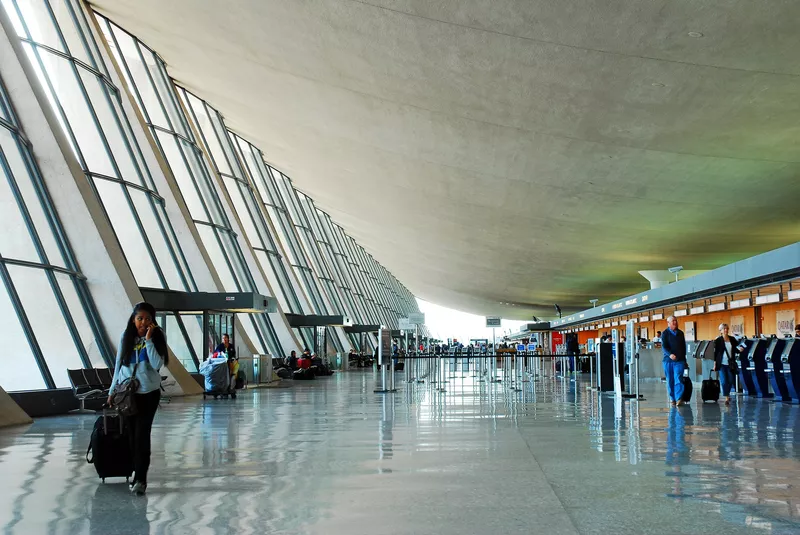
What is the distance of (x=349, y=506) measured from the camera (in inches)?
217

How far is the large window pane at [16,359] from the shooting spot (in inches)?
519

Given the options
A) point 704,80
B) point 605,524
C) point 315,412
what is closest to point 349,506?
point 605,524

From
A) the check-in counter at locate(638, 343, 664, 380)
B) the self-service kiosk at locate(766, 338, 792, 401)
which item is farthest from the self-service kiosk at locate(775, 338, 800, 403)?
the check-in counter at locate(638, 343, 664, 380)

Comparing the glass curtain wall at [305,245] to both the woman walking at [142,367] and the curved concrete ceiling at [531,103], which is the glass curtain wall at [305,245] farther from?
the woman walking at [142,367]

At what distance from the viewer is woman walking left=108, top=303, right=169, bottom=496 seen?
21.7ft

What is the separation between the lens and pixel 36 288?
1479cm

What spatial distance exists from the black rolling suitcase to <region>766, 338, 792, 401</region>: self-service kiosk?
43.3ft

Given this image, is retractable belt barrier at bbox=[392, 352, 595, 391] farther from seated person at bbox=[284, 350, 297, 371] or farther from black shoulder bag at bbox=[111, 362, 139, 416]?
black shoulder bag at bbox=[111, 362, 139, 416]

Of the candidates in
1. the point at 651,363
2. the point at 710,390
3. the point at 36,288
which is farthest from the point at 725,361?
the point at 36,288

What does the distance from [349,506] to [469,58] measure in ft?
34.4

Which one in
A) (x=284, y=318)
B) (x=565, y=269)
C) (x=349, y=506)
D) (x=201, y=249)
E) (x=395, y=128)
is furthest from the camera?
(x=565, y=269)

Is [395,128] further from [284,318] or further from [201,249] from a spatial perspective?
[284,318]

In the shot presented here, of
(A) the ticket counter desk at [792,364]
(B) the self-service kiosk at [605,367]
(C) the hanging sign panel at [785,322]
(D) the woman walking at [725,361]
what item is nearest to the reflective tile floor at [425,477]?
(A) the ticket counter desk at [792,364]

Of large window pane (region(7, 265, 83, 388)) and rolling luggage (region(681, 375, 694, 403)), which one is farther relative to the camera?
large window pane (region(7, 265, 83, 388))
